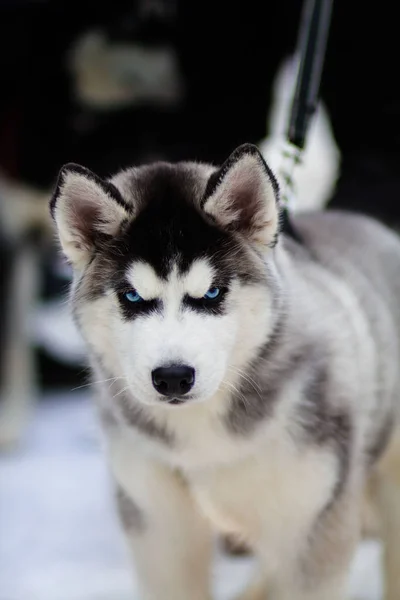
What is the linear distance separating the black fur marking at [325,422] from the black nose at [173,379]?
26 centimetres

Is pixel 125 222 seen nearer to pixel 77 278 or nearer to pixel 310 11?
pixel 77 278

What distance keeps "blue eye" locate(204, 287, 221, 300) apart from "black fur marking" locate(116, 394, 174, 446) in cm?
22

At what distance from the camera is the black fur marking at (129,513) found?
1.38 metres

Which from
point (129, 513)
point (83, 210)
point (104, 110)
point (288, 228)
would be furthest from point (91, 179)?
point (104, 110)

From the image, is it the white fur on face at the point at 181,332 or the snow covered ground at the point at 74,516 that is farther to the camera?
the snow covered ground at the point at 74,516

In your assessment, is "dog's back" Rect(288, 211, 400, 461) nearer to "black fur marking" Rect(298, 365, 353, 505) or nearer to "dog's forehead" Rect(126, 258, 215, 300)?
"black fur marking" Rect(298, 365, 353, 505)

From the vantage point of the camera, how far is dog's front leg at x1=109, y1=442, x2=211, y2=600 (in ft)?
4.35

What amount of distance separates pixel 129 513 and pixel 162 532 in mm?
62

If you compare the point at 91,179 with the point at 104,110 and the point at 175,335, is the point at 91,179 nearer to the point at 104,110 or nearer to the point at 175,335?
the point at 175,335

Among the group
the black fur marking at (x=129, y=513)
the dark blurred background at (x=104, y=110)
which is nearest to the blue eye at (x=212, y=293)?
the black fur marking at (x=129, y=513)

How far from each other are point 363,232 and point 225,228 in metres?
0.48

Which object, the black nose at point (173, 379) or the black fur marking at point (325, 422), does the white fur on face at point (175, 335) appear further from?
the black fur marking at point (325, 422)

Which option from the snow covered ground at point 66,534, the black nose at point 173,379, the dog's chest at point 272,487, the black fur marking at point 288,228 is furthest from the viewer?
the snow covered ground at point 66,534

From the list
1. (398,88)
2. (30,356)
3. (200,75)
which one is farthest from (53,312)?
(398,88)
